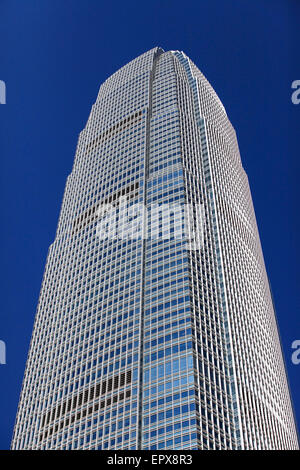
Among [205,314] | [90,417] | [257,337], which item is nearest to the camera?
[90,417]

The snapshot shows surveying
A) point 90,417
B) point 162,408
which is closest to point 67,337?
point 90,417

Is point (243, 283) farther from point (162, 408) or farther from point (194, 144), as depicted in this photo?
point (162, 408)

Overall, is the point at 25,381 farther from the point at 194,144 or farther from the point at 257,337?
the point at 194,144

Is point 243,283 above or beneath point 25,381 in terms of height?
above

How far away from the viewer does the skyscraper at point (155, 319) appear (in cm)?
12306

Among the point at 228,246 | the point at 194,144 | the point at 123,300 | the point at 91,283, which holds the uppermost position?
the point at 194,144

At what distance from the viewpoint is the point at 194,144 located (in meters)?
192

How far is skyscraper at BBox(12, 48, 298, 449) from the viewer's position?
123062 mm

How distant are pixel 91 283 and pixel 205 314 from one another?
33.8m

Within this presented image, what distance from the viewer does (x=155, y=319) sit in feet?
451

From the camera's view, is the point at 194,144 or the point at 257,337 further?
the point at 194,144

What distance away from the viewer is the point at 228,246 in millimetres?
171375
